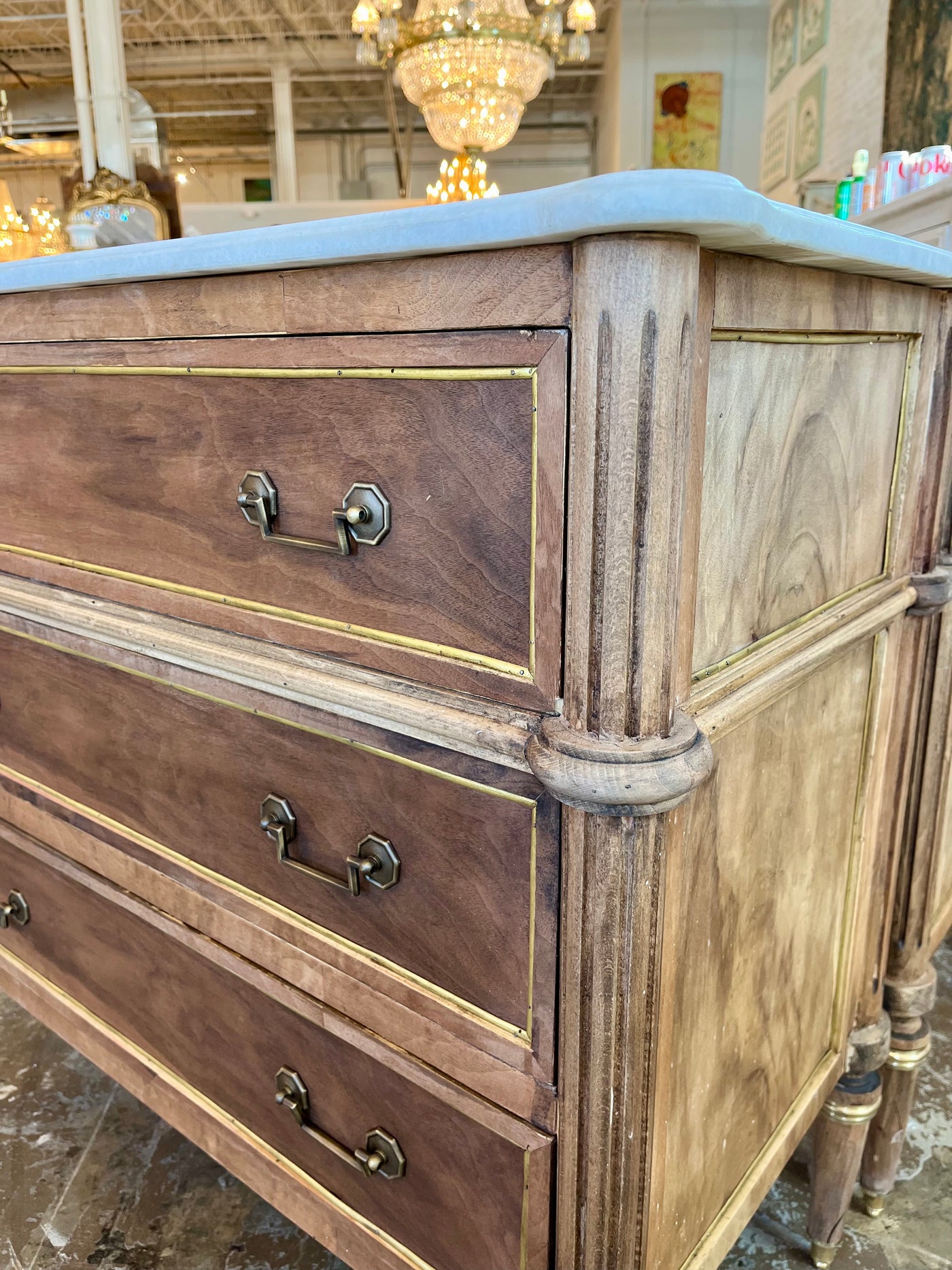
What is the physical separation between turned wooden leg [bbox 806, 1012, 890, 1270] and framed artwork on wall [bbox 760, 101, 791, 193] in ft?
13.8

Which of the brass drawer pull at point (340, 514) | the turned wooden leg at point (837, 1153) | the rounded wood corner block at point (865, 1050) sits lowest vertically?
the turned wooden leg at point (837, 1153)

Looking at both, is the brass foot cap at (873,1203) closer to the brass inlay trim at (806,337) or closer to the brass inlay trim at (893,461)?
the brass inlay trim at (893,461)

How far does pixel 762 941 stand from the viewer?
0.77 meters

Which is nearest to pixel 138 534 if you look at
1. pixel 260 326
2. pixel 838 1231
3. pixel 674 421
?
pixel 260 326

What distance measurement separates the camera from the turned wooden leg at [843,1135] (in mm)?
994

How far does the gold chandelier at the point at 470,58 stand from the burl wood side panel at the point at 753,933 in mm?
2609

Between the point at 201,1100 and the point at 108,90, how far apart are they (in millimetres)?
3647

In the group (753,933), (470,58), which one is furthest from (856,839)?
(470,58)

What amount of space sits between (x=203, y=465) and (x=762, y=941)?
59 centimetres

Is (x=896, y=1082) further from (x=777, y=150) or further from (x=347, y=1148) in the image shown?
(x=777, y=150)

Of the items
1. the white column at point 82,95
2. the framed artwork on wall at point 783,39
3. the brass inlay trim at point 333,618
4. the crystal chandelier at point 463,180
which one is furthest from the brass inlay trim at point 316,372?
the framed artwork on wall at point 783,39

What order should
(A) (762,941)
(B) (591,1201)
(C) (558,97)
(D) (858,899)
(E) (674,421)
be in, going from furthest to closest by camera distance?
(C) (558,97), (D) (858,899), (A) (762,941), (B) (591,1201), (E) (674,421)

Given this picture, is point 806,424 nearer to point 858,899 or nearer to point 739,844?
point 739,844

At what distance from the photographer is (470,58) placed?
9.29ft
